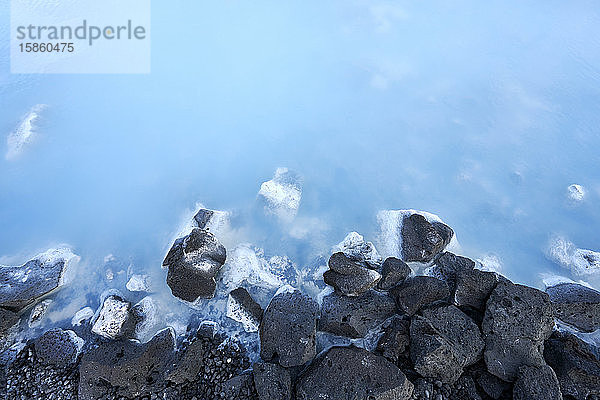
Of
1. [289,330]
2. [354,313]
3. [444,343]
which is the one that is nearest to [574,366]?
[444,343]

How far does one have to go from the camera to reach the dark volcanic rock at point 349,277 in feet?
11.2

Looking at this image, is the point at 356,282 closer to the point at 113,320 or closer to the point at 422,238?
the point at 422,238

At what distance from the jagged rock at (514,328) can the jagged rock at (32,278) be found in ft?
12.9

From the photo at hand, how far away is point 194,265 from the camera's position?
3498 millimetres

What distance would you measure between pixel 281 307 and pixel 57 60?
4.97 m

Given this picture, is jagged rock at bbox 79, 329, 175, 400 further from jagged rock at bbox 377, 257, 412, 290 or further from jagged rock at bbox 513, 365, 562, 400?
jagged rock at bbox 513, 365, 562, 400

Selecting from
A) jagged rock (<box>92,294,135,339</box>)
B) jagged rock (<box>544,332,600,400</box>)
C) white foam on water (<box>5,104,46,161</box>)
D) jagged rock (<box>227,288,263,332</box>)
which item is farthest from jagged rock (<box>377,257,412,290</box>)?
white foam on water (<box>5,104,46,161</box>)

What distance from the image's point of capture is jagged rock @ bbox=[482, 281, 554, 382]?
121 inches

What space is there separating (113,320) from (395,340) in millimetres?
2428

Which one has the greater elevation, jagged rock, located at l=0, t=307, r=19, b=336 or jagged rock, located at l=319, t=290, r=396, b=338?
jagged rock, located at l=319, t=290, r=396, b=338

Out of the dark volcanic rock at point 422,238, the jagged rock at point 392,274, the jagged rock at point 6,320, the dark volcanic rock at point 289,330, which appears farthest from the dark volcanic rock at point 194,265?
the dark volcanic rock at point 422,238

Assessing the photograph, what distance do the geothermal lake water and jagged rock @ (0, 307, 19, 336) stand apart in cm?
28

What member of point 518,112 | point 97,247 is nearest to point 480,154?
point 518,112

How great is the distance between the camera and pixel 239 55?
5.63 meters
